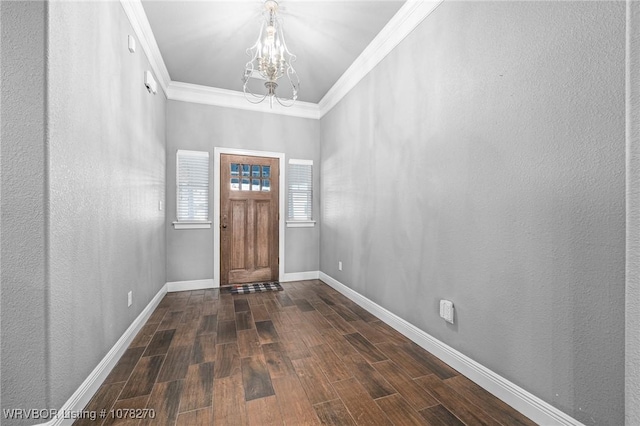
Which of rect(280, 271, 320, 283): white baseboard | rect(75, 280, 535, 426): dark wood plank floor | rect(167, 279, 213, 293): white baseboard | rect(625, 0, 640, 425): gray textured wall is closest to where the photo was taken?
rect(625, 0, 640, 425): gray textured wall

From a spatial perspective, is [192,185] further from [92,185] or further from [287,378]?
[287,378]

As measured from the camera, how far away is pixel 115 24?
1.95m

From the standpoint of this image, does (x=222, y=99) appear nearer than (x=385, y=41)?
No

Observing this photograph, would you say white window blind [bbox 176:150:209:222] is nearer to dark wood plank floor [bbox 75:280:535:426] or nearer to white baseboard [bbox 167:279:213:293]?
white baseboard [bbox 167:279:213:293]

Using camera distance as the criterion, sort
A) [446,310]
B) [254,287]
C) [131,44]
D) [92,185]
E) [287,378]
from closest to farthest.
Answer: [92,185] < [287,378] < [446,310] < [131,44] < [254,287]

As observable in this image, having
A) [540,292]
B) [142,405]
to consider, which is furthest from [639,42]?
[142,405]

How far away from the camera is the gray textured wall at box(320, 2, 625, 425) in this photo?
1.17 meters

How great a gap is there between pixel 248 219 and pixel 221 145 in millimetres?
1204

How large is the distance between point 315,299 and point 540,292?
2.50m

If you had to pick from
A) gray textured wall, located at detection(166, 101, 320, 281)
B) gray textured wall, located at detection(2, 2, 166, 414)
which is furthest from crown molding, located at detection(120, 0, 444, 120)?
gray textured wall, located at detection(2, 2, 166, 414)

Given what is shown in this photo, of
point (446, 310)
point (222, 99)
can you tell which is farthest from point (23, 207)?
point (222, 99)

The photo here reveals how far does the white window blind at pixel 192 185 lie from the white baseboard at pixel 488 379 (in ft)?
9.66

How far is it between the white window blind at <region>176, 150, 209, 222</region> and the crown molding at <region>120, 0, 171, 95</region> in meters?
0.97

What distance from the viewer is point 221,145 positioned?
4.02m
